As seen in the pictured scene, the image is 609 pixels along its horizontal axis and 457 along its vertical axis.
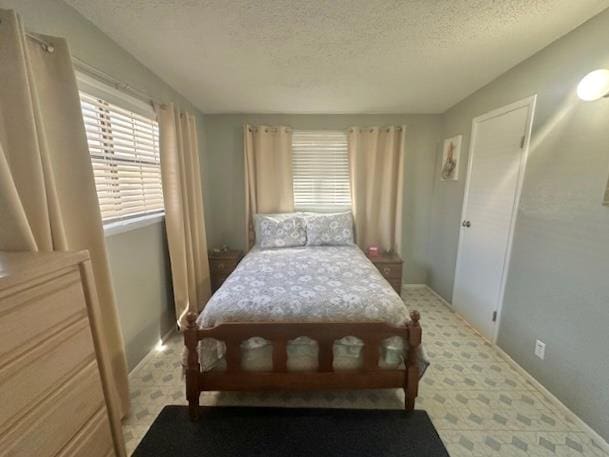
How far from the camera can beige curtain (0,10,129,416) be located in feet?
3.06

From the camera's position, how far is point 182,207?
7.25ft

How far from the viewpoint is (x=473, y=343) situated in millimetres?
2162

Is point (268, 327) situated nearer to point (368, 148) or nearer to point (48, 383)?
point (48, 383)

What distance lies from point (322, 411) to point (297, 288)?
0.72 metres

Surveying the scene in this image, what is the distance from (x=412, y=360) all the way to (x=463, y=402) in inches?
21.0

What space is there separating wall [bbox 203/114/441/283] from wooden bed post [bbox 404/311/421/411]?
2069 millimetres

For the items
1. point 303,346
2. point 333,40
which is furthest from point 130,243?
point 333,40

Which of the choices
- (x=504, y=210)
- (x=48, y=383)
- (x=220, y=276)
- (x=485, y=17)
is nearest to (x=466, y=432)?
(x=504, y=210)

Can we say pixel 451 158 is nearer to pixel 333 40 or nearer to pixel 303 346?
pixel 333 40

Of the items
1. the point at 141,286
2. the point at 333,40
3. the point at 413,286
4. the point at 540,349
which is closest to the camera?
the point at 333,40

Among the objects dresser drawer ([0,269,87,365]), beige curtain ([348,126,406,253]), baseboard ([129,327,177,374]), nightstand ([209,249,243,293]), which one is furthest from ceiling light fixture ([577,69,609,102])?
baseboard ([129,327,177,374])

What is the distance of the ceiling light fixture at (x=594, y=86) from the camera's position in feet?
4.21

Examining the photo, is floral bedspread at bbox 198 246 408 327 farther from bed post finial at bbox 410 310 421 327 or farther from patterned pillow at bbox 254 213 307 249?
patterned pillow at bbox 254 213 307 249

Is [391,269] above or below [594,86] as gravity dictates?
below
